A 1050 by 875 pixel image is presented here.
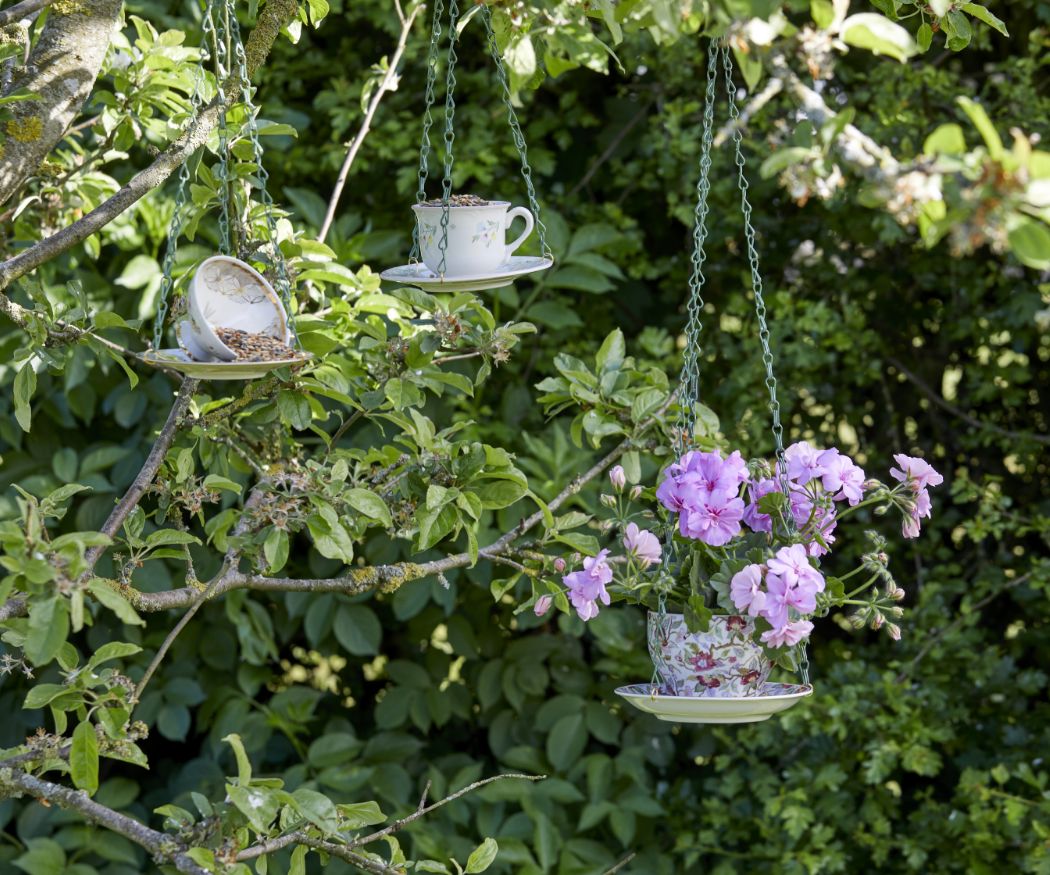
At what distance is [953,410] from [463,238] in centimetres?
144

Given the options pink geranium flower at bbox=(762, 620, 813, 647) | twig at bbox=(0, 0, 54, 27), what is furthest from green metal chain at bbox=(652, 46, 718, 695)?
twig at bbox=(0, 0, 54, 27)

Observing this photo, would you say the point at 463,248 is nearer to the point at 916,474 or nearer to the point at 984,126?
the point at 916,474

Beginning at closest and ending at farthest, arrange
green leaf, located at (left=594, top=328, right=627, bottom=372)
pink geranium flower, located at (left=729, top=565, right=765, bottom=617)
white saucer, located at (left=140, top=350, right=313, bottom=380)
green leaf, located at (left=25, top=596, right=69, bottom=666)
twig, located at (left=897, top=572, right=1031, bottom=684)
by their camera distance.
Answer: green leaf, located at (left=25, top=596, right=69, bottom=666)
white saucer, located at (left=140, top=350, right=313, bottom=380)
pink geranium flower, located at (left=729, top=565, right=765, bottom=617)
green leaf, located at (left=594, top=328, right=627, bottom=372)
twig, located at (left=897, top=572, right=1031, bottom=684)

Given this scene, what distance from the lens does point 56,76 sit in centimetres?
158

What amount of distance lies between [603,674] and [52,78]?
5.69 ft

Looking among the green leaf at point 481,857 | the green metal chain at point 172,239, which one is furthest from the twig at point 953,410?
the green metal chain at point 172,239

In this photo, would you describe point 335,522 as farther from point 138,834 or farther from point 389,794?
point 389,794

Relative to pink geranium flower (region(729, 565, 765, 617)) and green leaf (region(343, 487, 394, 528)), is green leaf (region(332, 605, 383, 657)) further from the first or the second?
pink geranium flower (region(729, 565, 765, 617))

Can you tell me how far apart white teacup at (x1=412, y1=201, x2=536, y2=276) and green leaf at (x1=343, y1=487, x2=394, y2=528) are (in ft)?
1.09

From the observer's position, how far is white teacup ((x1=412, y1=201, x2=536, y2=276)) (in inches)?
64.6

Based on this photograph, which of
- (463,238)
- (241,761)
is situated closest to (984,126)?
(463,238)

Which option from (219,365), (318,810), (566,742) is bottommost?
(566,742)

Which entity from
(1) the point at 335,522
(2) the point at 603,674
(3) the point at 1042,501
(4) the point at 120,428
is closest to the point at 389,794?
(2) the point at 603,674

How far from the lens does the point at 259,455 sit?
1780 millimetres
